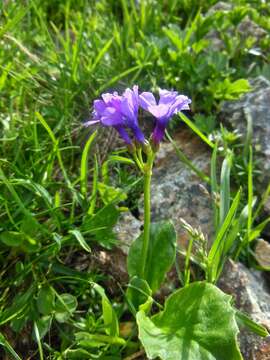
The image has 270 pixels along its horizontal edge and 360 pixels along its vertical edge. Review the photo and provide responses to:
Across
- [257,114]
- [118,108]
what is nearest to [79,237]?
[118,108]

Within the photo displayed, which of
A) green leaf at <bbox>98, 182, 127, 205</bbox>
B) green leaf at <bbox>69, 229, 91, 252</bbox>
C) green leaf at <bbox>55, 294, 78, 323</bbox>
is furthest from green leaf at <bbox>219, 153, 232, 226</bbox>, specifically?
green leaf at <bbox>55, 294, 78, 323</bbox>

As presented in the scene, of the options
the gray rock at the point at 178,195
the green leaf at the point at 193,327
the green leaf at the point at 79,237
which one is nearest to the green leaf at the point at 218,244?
the green leaf at the point at 193,327

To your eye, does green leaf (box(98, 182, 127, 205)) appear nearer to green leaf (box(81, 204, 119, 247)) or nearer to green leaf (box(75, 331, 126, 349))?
green leaf (box(81, 204, 119, 247))

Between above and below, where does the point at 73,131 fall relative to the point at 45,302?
above

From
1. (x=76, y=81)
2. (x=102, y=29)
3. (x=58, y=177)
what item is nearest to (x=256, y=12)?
(x=102, y=29)

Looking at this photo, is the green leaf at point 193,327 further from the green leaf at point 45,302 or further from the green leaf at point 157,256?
the green leaf at point 45,302

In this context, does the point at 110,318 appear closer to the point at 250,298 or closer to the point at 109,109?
the point at 250,298
